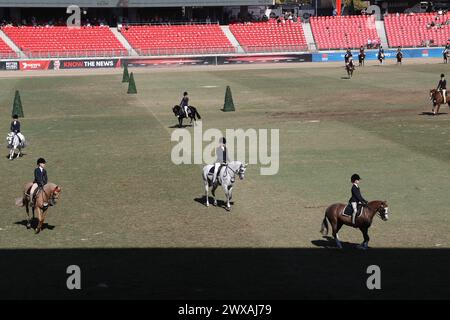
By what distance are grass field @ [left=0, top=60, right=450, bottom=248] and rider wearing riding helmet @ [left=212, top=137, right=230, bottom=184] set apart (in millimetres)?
1214

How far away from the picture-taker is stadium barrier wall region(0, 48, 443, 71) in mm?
87000

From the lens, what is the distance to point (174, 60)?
3514 inches

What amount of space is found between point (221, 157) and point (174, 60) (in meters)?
67.3

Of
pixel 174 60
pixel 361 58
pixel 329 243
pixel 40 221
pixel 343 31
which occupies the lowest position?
pixel 329 243

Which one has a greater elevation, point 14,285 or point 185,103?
point 185,103

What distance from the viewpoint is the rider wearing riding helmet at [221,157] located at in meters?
22.8

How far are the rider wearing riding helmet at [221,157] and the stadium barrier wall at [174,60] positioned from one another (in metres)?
66.1

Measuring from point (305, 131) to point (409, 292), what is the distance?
2281 centimetres

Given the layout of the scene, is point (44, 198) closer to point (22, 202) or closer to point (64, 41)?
point (22, 202)

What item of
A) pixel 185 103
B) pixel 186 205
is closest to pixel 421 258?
pixel 186 205

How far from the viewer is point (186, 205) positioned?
2366cm

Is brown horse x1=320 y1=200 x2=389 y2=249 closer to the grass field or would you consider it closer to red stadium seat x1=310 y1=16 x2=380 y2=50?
the grass field

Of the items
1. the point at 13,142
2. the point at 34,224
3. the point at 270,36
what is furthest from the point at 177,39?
the point at 34,224
